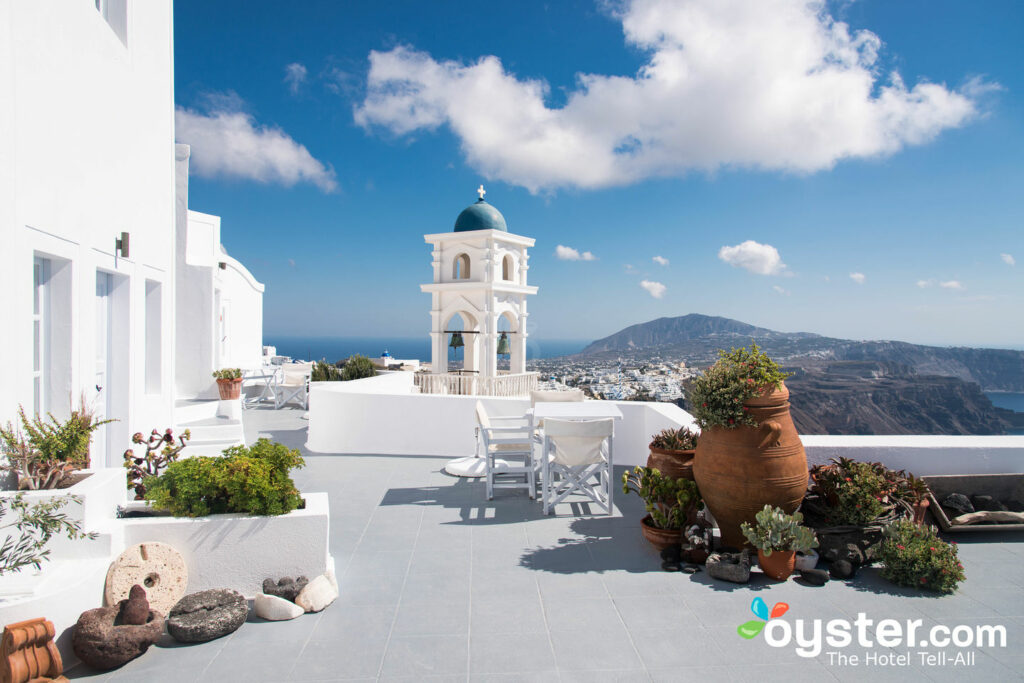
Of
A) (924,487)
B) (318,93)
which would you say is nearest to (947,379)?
(924,487)

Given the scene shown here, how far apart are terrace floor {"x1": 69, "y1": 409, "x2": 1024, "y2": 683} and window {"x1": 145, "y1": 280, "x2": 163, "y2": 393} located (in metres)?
3.25

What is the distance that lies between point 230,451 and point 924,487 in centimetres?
604

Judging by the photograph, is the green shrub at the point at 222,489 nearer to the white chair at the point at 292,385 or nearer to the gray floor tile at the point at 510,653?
the gray floor tile at the point at 510,653

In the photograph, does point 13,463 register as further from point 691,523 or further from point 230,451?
point 691,523

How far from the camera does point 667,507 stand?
512 centimetres

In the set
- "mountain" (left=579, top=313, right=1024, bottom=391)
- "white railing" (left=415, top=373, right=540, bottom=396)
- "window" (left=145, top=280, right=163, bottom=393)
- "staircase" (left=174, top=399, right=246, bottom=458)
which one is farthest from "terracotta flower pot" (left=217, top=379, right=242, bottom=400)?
"mountain" (left=579, top=313, right=1024, bottom=391)

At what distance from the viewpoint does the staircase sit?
768 centimetres

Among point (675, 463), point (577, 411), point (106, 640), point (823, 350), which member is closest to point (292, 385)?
point (577, 411)

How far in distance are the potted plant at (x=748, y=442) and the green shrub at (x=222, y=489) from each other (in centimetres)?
346

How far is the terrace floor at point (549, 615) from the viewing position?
3.23 metres

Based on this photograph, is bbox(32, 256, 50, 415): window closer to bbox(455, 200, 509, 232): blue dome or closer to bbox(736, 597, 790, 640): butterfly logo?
bbox(736, 597, 790, 640): butterfly logo

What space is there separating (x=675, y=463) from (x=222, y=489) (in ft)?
13.3

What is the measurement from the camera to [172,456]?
4922mm

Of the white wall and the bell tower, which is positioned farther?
the bell tower
